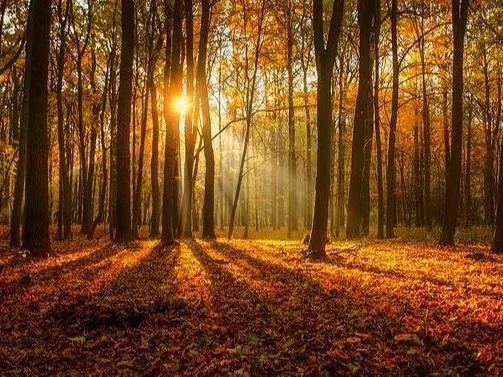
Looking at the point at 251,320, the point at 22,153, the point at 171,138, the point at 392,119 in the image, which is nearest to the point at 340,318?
the point at 251,320

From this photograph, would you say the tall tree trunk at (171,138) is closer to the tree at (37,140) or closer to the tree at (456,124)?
the tree at (37,140)

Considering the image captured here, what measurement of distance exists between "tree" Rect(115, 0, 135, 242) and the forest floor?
5344 millimetres

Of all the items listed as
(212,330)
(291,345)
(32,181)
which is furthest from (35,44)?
(291,345)

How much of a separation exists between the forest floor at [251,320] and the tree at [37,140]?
1.53 metres

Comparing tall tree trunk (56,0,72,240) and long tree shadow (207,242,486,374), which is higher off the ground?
tall tree trunk (56,0,72,240)

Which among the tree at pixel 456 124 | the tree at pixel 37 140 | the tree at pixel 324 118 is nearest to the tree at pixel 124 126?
the tree at pixel 37 140

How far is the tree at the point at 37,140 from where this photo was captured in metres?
11.0

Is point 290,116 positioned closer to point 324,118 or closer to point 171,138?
point 171,138

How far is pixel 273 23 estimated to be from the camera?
24.6m

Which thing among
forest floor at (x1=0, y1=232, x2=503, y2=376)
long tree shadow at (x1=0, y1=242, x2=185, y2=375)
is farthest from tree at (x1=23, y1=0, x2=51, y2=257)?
long tree shadow at (x1=0, y1=242, x2=185, y2=375)

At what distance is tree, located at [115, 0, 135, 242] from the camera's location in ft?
49.2

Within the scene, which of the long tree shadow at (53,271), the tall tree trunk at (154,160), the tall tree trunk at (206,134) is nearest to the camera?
the long tree shadow at (53,271)

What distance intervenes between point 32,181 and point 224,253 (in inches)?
192

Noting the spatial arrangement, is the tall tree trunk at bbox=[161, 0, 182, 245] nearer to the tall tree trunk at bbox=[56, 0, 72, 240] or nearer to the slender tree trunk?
the slender tree trunk
